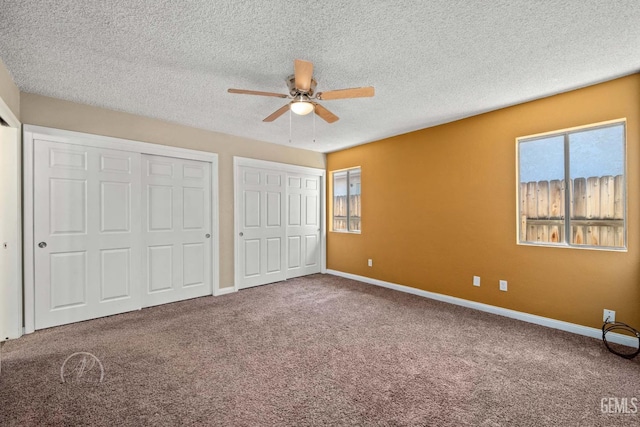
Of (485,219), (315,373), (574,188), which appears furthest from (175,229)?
(574,188)

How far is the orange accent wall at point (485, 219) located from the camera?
267 cm

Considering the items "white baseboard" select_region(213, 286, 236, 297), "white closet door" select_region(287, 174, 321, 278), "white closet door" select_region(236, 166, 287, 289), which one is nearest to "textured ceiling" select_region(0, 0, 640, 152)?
"white closet door" select_region(236, 166, 287, 289)

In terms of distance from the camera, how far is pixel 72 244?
125 inches

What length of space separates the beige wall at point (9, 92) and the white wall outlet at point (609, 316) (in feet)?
19.0

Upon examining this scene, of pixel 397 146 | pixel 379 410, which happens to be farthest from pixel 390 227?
pixel 379 410

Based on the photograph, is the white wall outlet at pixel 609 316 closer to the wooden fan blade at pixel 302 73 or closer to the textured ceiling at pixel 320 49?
the textured ceiling at pixel 320 49

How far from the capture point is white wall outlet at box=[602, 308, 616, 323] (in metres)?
2.68

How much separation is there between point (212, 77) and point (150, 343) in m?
2.57

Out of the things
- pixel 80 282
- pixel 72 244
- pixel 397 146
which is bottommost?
pixel 80 282

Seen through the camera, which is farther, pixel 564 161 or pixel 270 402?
pixel 564 161

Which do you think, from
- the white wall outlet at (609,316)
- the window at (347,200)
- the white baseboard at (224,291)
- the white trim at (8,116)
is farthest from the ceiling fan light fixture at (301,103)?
the white wall outlet at (609,316)

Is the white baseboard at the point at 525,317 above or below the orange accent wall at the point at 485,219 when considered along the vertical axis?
below

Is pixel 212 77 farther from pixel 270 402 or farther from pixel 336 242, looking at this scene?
pixel 336 242

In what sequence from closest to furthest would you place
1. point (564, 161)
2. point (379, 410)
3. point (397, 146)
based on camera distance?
1. point (379, 410)
2. point (564, 161)
3. point (397, 146)
